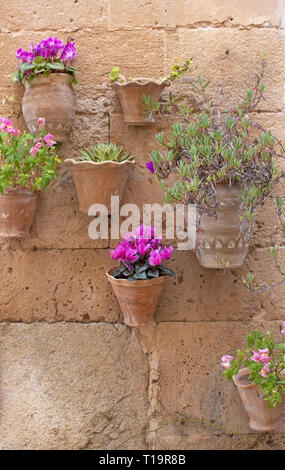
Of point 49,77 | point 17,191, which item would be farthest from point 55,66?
point 17,191

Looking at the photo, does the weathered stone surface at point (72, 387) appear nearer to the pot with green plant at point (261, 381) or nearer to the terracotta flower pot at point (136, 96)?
the pot with green plant at point (261, 381)

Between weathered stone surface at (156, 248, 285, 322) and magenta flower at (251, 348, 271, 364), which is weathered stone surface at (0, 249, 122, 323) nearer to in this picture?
weathered stone surface at (156, 248, 285, 322)

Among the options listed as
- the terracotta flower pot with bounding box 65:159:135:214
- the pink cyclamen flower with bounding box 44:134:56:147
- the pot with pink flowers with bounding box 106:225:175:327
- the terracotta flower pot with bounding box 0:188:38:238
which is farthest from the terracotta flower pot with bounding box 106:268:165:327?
the pink cyclamen flower with bounding box 44:134:56:147

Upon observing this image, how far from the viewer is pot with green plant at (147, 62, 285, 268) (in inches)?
80.0

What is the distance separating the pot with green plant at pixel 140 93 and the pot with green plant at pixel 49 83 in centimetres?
25

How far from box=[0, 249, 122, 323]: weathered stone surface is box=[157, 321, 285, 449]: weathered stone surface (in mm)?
385

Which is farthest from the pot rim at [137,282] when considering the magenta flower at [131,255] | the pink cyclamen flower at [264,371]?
the pink cyclamen flower at [264,371]

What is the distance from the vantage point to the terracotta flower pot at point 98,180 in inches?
86.2

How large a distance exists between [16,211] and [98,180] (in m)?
0.45

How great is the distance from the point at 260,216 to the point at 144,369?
107 cm

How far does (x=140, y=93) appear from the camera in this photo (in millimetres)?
2299

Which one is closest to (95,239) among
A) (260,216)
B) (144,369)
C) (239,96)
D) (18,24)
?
(144,369)

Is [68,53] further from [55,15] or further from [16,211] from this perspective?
[16,211]

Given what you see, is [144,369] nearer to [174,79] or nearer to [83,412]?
[83,412]
